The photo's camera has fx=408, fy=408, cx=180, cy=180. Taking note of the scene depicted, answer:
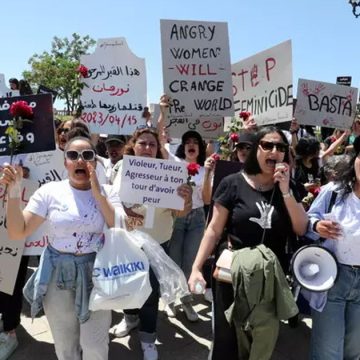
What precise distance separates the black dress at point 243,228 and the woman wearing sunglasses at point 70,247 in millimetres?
696

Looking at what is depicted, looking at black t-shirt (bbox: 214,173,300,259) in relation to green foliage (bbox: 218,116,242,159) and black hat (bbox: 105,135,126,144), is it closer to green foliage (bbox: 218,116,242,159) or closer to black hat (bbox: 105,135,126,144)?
green foliage (bbox: 218,116,242,159)

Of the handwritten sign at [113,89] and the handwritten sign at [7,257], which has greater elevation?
the handwritten sign at [113,89]

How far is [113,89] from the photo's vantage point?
4.38 metres

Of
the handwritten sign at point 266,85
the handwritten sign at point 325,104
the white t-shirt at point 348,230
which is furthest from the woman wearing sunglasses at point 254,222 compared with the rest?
the handwritten sign at point 325,104

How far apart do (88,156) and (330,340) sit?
183 cm

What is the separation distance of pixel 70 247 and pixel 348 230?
65.3 inches

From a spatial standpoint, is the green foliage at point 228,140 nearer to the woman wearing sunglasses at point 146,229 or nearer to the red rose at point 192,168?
the woman wearing sunglasses at point 146,229

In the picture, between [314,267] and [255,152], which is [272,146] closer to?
[255,152]

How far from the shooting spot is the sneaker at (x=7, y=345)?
3.16 m

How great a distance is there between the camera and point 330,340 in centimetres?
244

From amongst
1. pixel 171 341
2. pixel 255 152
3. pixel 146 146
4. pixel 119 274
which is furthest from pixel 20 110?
pixel 171 341

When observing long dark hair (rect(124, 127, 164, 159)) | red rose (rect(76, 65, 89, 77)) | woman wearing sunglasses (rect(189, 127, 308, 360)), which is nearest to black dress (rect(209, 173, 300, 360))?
woman wearing sunglasses (rect(189, 127, 308, 360))

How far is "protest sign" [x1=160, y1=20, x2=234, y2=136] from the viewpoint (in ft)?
14.9

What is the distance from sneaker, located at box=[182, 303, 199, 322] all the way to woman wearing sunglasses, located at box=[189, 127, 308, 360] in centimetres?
141
